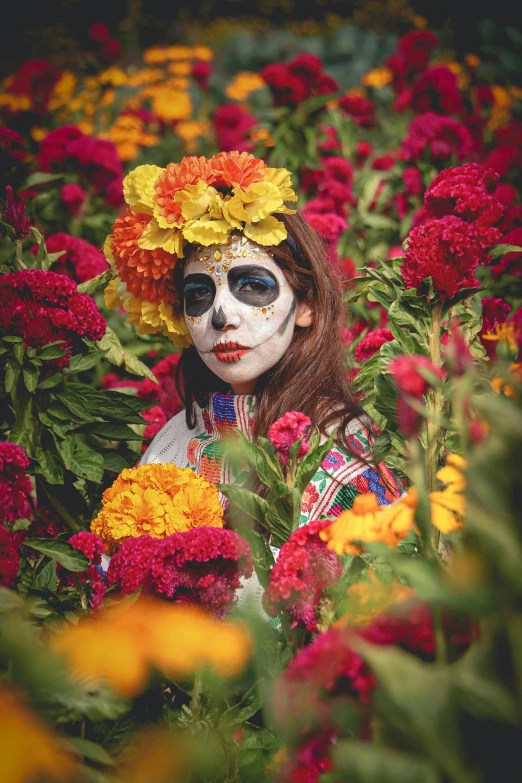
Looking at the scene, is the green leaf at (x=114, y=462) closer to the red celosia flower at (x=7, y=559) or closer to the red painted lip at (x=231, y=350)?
the red painted lip at (x=231, y=350)

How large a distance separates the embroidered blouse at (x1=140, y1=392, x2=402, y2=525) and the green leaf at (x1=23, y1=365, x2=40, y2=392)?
1.35 feet

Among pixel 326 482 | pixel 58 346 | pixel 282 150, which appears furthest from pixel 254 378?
pixel 282 150

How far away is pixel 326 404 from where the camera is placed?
194cm

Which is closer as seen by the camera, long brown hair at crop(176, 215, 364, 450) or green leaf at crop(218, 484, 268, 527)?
green leaf at crop(218, 484, 268, 527)

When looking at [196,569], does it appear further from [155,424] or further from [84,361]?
[155,424]

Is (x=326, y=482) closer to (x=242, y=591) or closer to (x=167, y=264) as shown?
(x=242, y=591)

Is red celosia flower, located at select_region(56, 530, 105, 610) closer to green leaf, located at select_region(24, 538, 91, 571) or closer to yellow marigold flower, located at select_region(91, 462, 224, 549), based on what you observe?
green leaf, located at select_region(24, 538, 91, 571)

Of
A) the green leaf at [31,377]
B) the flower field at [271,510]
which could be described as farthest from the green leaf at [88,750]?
the green leaf at [31,377]

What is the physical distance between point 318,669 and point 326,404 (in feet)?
3.61

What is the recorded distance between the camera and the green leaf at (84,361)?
190 cm

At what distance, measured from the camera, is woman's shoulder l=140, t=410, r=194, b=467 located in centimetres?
209

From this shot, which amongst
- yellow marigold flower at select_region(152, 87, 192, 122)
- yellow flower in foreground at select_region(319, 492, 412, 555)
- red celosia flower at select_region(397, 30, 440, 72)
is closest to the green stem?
yellow flower in foreground at select_region(319, 492, 412, 555)

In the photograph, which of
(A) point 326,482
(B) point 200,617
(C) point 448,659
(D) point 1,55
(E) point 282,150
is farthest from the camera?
(D) point 1,55

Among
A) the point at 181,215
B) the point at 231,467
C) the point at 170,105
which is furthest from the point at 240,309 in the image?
the point at 170,105
